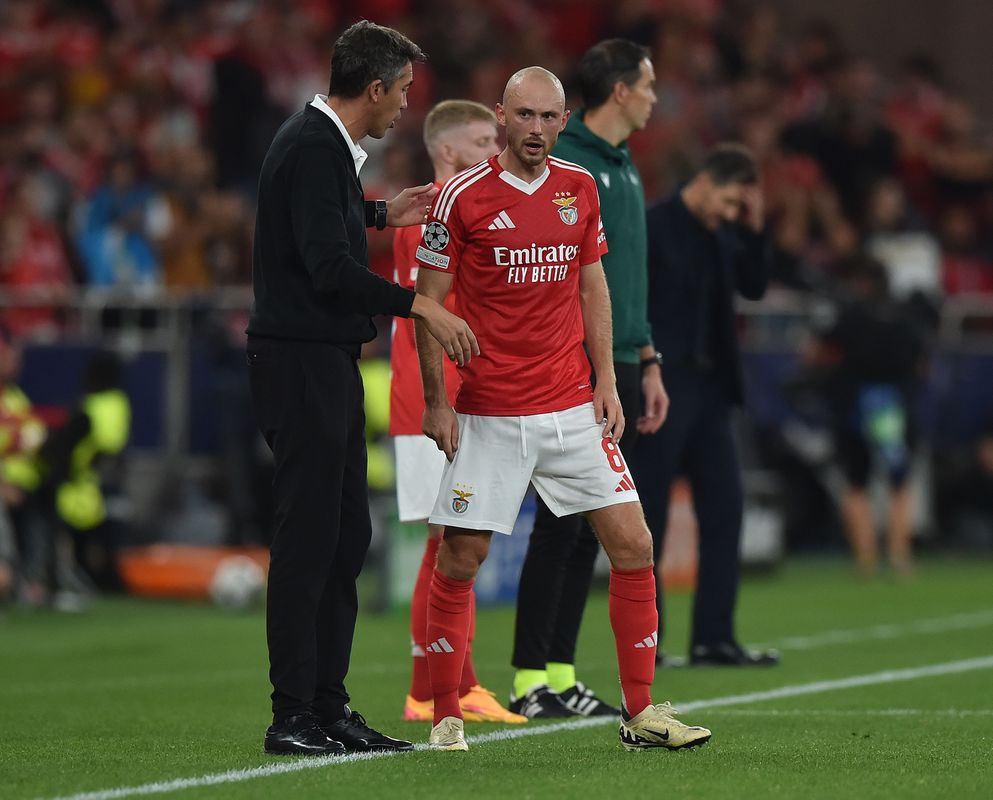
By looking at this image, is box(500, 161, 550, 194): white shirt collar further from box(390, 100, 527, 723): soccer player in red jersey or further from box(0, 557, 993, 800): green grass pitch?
box(0, 557, 993, 800): green grass pitch

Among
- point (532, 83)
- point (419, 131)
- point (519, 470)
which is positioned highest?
point (419, 131)

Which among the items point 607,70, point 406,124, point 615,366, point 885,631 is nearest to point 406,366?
point 615,366

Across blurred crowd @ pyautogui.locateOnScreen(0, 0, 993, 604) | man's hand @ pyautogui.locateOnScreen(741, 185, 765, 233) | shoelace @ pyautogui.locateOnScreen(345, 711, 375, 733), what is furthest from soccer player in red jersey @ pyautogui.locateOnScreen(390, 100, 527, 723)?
blurred crowd @ pyautogui.locateOnScreen(0, 0, 993, 604)

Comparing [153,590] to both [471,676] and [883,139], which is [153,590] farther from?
[883,139]

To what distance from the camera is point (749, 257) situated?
9828 mm

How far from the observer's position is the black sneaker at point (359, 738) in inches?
252

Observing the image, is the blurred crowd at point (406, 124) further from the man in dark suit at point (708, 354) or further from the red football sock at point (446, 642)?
the red football sock at point (446, 642)

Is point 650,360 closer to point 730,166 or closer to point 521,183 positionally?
point 730,166

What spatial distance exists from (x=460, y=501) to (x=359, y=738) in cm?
88

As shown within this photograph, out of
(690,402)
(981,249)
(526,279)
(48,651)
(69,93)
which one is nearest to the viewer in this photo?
(526,279)

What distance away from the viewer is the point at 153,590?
14250 millimetres

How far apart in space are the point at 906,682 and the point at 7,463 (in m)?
7.44

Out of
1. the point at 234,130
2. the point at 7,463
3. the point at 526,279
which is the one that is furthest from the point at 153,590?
the point at 526,279

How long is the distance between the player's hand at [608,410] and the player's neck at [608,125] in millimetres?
1787
